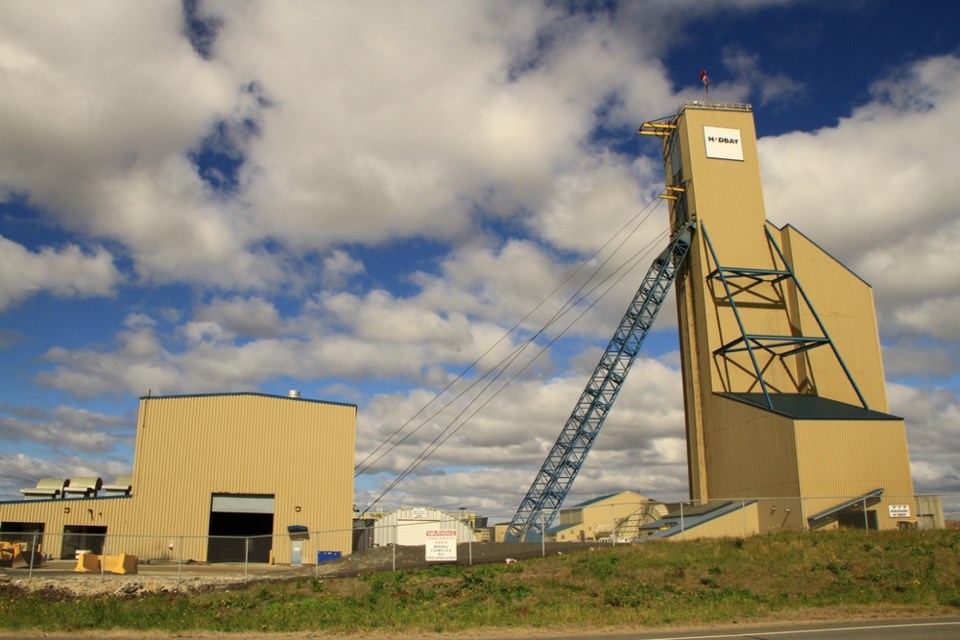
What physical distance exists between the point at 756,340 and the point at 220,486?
32902mm

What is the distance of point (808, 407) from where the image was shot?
143ft

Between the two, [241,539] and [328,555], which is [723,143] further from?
[241,539]

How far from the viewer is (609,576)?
2619 cm

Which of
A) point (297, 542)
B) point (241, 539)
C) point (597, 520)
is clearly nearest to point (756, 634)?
point (297, 542)

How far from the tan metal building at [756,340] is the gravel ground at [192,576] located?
1346 cm

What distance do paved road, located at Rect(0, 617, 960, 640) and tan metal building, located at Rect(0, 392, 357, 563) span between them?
2490 centimetres

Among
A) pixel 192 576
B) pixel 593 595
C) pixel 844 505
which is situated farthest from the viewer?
pixel 844 505

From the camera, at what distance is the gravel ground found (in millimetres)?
26625

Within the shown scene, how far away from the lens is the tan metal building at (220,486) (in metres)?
43.7

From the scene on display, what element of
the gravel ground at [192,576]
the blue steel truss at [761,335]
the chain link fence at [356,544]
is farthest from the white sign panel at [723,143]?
the gravel ground at [192,576]

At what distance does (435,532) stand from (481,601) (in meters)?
5.58

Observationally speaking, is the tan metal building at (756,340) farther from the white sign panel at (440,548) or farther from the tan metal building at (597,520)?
the white sign panel at (440,548)

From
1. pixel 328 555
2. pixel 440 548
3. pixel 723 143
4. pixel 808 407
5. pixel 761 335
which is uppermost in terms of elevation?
pixel 723 143

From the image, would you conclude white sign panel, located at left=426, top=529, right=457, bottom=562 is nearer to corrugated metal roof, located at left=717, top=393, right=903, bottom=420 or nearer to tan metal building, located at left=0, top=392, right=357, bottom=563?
tan metal building, located at left=0, top=392, right=357, bottom=563
